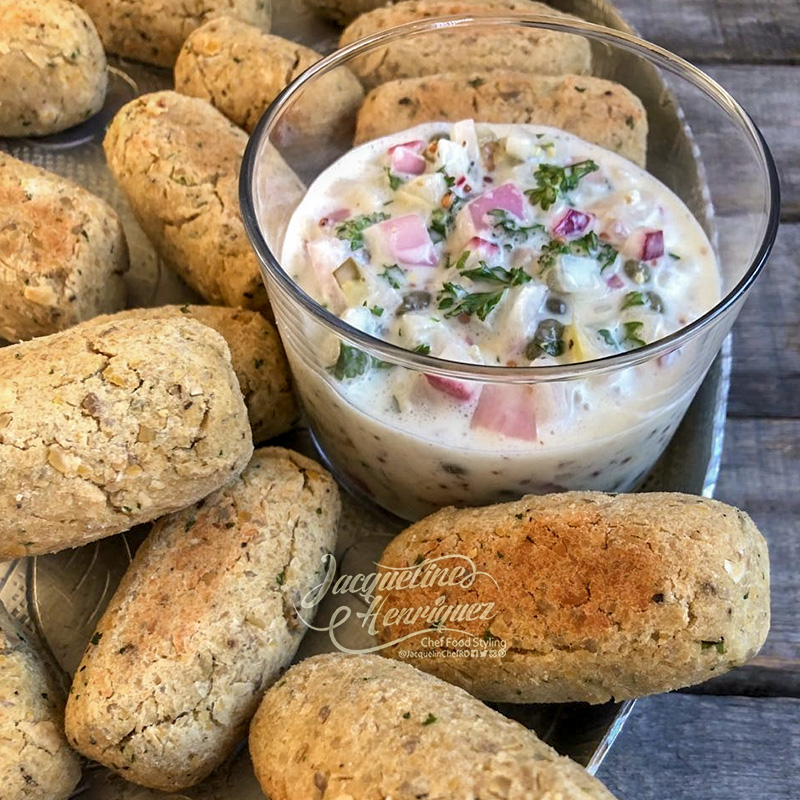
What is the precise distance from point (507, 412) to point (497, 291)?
0.23 m

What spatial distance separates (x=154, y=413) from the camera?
1.31m

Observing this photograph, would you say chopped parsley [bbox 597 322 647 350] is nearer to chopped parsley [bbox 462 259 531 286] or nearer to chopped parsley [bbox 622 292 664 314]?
chopped parsley [bbox 622 292 664 314]

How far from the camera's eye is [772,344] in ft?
6.84

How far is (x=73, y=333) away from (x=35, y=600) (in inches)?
18.6

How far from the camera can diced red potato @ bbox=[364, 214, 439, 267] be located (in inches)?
62.9

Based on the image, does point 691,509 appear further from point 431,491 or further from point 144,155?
point 144,155

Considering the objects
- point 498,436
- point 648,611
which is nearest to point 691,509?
point 648,611

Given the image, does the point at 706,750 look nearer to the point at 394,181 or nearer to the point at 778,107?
the point at 394,181

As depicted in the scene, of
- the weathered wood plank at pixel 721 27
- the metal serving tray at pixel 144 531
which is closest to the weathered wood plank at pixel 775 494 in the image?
the metal serving tray at pixel 144 531

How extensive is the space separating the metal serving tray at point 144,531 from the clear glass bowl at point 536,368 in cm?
1

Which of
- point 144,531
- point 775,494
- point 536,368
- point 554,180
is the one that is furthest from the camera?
point 775,494

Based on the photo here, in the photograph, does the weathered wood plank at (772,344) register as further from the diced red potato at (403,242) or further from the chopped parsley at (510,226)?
the diced red potato at (403,242)

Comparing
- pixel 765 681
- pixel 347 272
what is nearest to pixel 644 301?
pixel 347 272

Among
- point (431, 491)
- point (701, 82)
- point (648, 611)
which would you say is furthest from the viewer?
point (701, 82)
